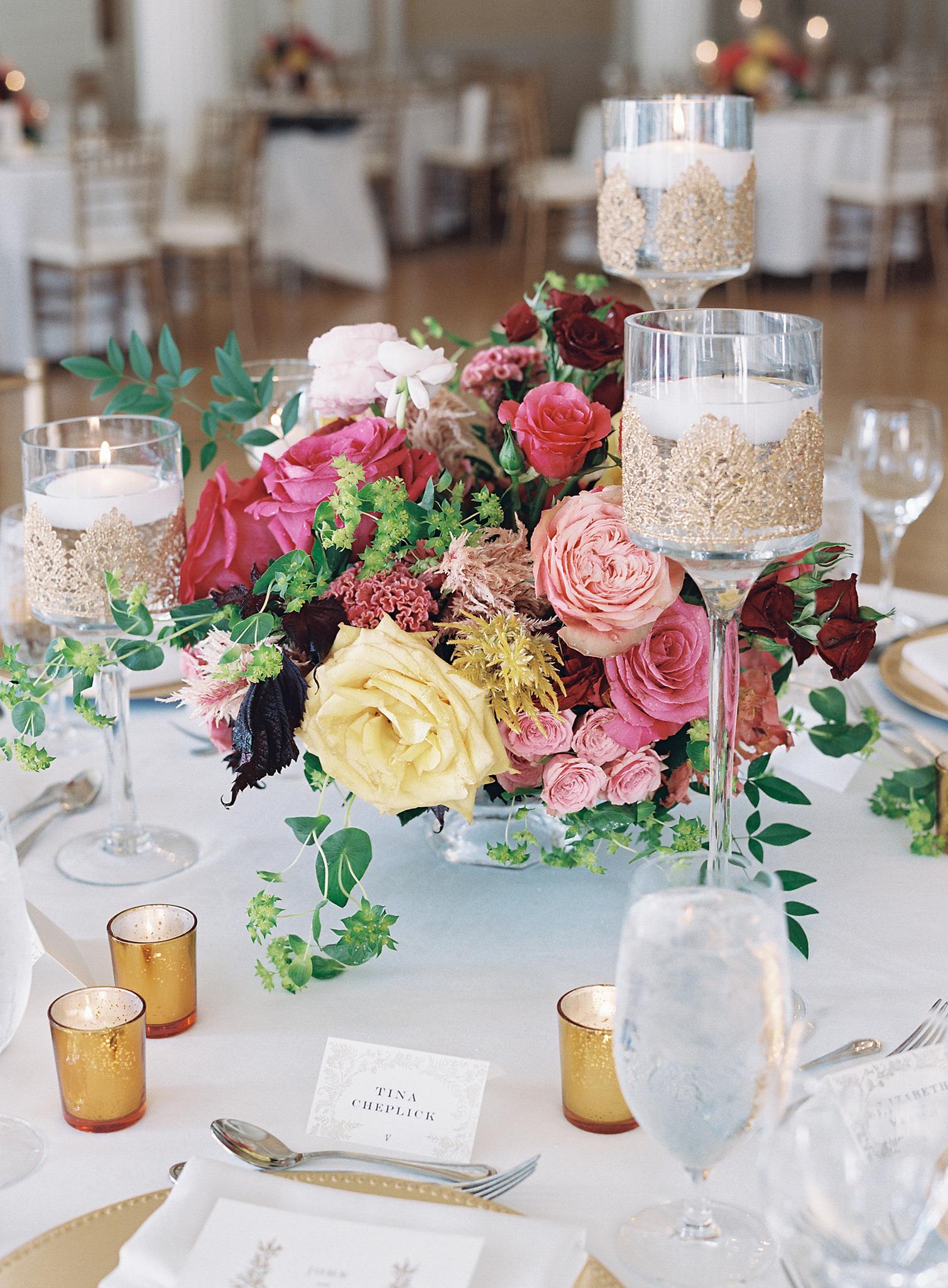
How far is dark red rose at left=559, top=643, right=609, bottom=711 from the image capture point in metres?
0.99

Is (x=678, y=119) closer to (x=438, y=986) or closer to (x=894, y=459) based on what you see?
(x=894, y=459)

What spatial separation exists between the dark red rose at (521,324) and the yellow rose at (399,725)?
0.34 m

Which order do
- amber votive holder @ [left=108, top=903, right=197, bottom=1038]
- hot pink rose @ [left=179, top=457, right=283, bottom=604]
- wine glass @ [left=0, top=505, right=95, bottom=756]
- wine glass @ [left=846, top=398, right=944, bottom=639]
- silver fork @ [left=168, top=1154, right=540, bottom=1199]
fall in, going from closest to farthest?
silver fork @ [left=168, top=1154, right=540, bottom=1199] → amber votive holder @ [left=108, top=903, right=197, bottom=1038] → hot pink rose @ [left=179, top=457, right=283, bottom=604] → wine glass @ [left=0, top=505, right=95, bottom=756] → wine glass @ [left=846, top=398, right=944, bottom=639]

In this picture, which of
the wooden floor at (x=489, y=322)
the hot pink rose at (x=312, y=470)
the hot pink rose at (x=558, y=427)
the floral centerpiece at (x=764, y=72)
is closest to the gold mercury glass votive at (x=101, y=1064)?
the hot pink rose at (x=312, y=470)

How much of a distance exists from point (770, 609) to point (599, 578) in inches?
5.0

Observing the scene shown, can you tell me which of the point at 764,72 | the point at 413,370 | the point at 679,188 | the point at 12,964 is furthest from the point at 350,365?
the point at 764,72

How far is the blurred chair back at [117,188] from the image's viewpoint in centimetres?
584

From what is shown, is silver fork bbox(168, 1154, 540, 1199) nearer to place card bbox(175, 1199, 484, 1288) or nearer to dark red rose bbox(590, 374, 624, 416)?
place card bbox(175, 1199, 484, 1288)

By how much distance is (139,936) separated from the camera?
957 millimetres

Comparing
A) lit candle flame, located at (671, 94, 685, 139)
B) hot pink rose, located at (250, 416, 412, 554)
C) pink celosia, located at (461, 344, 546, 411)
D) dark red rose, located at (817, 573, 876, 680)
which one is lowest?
dark red rose, located at (817, 573, 876, 680)

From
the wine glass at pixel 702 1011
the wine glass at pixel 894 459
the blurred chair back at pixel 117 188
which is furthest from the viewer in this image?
the blurred chair back at pixel 117 188

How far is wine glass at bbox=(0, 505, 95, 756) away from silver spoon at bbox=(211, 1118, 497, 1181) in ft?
1.90

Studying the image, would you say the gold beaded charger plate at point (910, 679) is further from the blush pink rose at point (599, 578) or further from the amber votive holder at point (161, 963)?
the amber votive holder at point (161, 963)

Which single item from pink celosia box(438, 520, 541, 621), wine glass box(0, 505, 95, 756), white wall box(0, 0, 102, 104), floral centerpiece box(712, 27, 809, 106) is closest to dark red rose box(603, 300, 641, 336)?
pink celosia box(438, 520, 541, 621)
